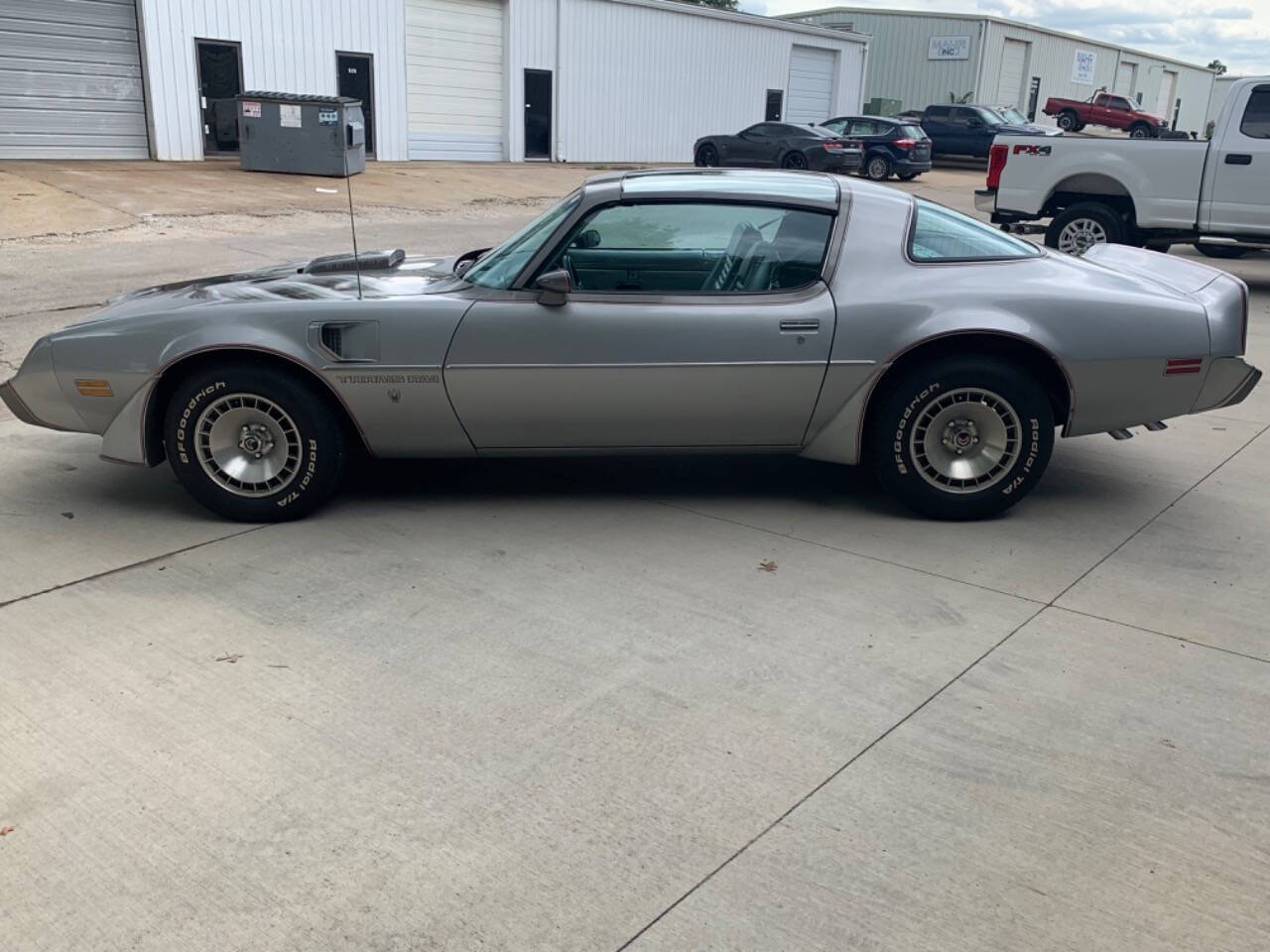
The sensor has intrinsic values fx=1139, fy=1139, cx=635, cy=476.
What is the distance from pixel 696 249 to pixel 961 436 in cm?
141

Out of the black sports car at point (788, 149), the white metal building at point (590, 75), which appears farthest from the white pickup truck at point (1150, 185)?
the white metal building at point (590, 75)

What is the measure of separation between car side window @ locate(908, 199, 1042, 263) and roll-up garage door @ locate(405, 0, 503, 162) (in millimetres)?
22852

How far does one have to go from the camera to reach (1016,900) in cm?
260

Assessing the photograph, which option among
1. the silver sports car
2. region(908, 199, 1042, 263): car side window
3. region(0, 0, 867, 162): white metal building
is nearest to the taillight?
region(908, 199, 1042, 263): car side window

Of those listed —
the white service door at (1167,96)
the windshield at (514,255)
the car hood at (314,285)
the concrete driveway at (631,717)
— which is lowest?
the concrete driveway at (631,717)

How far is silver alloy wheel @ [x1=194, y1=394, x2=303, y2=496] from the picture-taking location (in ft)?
15.5

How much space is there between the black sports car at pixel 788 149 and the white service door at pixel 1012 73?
85.3ft

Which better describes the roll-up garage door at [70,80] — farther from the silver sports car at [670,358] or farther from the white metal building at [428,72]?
the silver sports car at [670,358]

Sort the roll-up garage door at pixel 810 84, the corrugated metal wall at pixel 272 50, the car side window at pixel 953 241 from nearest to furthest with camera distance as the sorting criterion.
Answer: the car side window at pixel 953 241 < the corrugated metal wall at pixel 272 50 < the roll-up garage door at pixel 810 84

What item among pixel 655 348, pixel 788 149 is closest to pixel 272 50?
pixel 788 149

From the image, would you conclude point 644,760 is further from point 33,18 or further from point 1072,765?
point 33,18

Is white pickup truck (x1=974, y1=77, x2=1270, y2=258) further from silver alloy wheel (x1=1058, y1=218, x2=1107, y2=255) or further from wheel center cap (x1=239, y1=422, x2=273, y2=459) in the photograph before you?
wheel center cap (x1=239, y1=422, x2=273, y2=459)

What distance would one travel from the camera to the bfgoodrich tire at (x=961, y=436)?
4789mm

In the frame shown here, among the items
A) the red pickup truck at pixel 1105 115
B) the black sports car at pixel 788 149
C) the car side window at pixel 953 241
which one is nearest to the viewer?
the car side window at pixel 953 241
